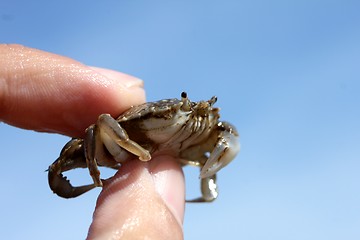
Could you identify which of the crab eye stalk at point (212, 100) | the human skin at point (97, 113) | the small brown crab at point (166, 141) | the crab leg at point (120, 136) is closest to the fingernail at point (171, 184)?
the human skin at point (97, 113)

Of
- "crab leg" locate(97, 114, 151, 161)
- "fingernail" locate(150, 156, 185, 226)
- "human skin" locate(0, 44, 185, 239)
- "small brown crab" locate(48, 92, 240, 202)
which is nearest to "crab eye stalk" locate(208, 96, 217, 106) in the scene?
"small brown crab" locate(48, 92, 240, 202)

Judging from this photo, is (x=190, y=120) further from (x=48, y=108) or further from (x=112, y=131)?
(x=48, y=108)

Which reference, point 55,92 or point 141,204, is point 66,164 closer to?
point 55,92

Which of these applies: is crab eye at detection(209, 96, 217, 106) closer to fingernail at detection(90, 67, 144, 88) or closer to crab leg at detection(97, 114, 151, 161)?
fingernail at detection(90, 67, 144, 88)

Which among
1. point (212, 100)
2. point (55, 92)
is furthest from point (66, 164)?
point (212, 100)

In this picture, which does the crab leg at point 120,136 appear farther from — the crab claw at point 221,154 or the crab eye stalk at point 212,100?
the crab eye stalk at point 212,100

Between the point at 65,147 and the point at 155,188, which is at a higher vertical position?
the point at 65,147

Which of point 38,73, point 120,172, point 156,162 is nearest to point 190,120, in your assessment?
Result: point 156,162

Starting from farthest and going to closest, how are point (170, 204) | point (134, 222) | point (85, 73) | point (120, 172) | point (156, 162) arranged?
point (85, 73), point (156, 162), point (120, 172), point (170, 204), point (134, 222)
